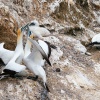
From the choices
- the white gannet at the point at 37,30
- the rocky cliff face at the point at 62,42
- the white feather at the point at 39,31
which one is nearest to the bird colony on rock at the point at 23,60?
the rocky cliff face at the point at 62,42

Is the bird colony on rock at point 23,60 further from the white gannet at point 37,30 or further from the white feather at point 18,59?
the white gannet at point 37,30

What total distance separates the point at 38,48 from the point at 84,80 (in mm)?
2056

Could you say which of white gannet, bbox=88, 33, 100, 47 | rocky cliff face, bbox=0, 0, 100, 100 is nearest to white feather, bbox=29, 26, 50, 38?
rocky cliff face, bbox=0, 0, 100, 100

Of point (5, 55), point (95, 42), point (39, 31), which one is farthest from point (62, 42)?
point (5, 55)

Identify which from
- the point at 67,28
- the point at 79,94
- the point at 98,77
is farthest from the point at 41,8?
the point at 79,94

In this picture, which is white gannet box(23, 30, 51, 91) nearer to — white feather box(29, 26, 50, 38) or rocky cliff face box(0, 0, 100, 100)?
rocky cliff face box(0, 0, 100, 100)

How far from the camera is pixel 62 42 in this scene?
35.5ft

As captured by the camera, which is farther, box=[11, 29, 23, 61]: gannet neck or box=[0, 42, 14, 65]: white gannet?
box=[0, 42, 14, 65]: white gannet

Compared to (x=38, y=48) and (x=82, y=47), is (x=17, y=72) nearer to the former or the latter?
(x=38, y=48)

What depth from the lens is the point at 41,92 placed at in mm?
7195

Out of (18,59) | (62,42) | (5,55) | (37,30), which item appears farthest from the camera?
(62,42)

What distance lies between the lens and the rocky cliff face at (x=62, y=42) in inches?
286

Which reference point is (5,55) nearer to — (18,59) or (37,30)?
(18,59)

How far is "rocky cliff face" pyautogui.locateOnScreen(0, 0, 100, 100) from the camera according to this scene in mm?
7258
